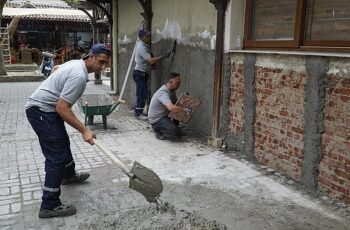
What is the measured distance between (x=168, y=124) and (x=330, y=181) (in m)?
2.90

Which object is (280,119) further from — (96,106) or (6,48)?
(6,48)

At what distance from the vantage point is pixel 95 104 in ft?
23.8

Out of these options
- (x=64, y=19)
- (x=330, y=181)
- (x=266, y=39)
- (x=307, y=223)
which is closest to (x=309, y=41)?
(x=266, y=39)

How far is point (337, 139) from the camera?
3.90m

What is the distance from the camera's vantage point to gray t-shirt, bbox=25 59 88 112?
3.43 metres

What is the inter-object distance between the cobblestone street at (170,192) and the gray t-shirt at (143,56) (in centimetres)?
224

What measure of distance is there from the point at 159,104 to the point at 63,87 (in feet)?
9.82

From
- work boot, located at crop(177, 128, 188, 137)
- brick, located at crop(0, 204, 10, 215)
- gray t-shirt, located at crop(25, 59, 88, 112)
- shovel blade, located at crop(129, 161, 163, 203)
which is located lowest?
brick, located at crop(0, 204, 10, 215)

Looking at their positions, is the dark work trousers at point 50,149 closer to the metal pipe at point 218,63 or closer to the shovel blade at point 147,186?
the shovel blade at point 147,186

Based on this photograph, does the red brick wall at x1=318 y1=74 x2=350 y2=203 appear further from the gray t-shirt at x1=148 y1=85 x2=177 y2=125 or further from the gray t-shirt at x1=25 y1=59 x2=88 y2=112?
the gray t-shirt at x1=148 y1=85 x2=177 y2=125

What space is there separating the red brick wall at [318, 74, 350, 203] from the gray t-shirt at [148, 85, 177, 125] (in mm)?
2852

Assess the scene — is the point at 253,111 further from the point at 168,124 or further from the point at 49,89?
the point at 49,89

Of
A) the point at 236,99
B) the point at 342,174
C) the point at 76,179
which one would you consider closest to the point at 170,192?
the point at 76,179

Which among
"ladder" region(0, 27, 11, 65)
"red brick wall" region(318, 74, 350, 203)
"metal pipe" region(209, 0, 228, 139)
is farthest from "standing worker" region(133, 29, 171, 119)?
"ladder" region(0, 27, 11, 65)
